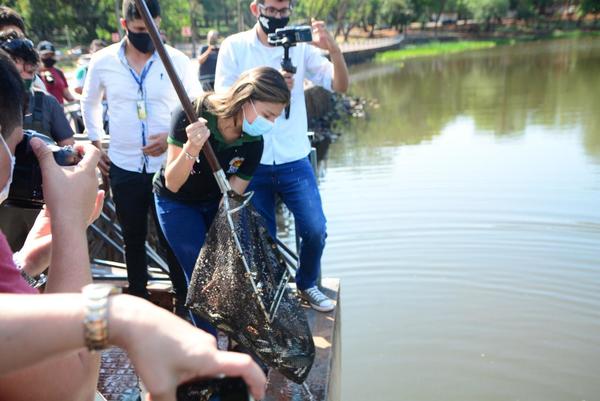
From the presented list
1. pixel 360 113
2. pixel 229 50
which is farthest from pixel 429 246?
pixel 360 113

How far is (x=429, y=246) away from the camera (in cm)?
625

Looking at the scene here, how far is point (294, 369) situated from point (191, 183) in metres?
0.91

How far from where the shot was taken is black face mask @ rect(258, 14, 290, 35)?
303 centimetres

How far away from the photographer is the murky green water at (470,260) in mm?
4188

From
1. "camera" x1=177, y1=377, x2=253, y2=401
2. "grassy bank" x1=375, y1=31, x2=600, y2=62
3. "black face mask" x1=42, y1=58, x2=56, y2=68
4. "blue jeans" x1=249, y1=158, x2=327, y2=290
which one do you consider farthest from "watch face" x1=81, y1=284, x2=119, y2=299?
"grassy bank" x1=375, y1=31, x2=600, y2=62

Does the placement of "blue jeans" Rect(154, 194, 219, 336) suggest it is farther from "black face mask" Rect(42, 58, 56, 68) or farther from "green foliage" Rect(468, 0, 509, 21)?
"green foliage" Rect(468, 0, 509, 21)

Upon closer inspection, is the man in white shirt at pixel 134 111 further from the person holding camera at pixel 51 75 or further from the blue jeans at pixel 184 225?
the person holding camera at pixel 51 75

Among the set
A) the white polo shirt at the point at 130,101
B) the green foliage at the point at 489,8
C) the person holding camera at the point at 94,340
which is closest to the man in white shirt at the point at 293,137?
the white polo shirt at the point at 130,101

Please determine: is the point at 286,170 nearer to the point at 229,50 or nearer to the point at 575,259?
the point at 229,50

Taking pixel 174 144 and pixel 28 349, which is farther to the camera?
pixel 174 144

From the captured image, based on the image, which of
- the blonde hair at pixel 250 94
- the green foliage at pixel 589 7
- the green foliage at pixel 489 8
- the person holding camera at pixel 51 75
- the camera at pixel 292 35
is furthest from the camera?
the green foliage at pixel 489 8

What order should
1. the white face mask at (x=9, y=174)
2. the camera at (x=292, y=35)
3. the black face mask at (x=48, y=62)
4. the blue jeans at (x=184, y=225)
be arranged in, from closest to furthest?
1. the white face mask at (x=9, y=174)
2. the blue jeans at (x=184, y=225)
3. the camera at (x=292, y=35)
4. the black face mask at (x=48, y=62)

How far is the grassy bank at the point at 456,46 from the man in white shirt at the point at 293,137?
33034 mm

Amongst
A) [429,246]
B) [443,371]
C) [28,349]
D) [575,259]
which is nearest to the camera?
[28,349]
